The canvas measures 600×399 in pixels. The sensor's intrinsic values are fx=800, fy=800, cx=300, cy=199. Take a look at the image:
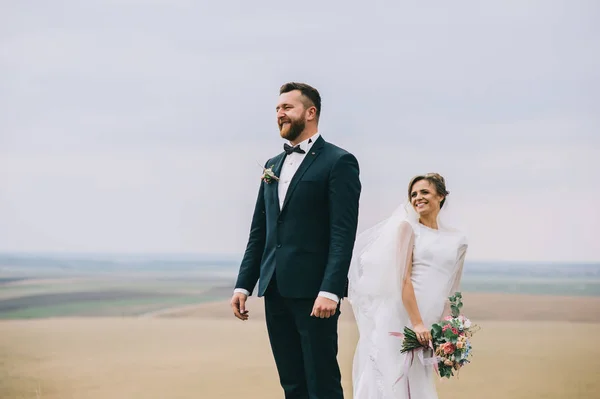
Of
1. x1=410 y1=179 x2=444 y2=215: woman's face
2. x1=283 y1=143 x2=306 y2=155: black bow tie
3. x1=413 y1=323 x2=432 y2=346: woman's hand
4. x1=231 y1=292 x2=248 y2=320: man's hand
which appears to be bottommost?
x1=413 y1=323 x2=432 y2=346: woman's hand

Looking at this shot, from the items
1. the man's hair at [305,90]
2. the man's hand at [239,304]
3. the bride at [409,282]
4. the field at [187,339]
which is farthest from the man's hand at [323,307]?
the field at [187,339]

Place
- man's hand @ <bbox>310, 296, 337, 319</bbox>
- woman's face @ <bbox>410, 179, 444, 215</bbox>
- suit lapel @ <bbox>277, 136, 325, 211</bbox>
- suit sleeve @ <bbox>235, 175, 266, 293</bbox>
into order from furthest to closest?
woman's face @ <bbox>410, 179, 444, 215</bbox>, suit sleeve @ <bbox>235, 175, 266, 293</bbox>, suit lapel @ <bbox>277, 136, 325, 211</bbox>, man's hand @ <bbox>310, 296, 337, 319</bbox>

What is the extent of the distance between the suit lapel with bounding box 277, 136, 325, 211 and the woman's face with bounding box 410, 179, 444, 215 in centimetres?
63

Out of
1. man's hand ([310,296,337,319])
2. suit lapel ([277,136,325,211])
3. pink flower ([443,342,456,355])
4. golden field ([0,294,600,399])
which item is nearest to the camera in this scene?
man's hand ([310,296,337,319])

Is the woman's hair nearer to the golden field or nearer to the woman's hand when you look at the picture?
the woman's hand

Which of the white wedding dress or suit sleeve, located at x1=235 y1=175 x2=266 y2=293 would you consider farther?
the white wedding dress

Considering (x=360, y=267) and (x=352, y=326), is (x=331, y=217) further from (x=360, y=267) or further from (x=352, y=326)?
(x=352, y=326)

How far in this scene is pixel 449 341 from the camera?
2.87 meters

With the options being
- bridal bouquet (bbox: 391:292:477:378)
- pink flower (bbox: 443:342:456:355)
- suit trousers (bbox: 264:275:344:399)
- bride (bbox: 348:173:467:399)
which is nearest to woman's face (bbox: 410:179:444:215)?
bride (bbox: 348:173:467:399)

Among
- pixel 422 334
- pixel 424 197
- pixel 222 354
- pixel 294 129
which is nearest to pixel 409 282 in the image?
pixel 422 334

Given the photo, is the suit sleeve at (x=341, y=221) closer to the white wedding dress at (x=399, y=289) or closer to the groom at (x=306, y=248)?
the groom at (x=306, y=248)

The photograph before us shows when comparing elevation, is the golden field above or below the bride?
below

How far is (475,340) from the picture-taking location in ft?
16.5

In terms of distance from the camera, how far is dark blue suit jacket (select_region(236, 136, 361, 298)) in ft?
7.64
